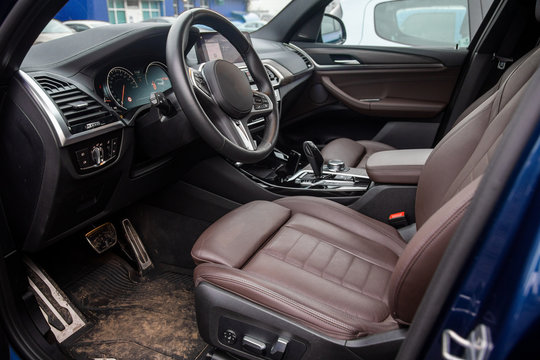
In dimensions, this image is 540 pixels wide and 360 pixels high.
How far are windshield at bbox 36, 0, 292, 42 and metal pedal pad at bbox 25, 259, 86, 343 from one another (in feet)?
2.54

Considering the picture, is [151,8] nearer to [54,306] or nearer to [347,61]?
[347,61]

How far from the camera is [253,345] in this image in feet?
3.18

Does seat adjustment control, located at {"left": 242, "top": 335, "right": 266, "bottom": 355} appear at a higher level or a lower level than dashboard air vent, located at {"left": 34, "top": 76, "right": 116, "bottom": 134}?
lower

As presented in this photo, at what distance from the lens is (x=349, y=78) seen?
2.62 meters

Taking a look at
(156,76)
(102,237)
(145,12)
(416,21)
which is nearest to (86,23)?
(156,76)

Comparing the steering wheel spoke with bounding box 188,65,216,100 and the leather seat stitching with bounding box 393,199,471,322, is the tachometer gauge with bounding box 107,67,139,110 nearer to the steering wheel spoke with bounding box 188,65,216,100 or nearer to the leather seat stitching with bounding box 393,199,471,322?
the steering wheel spoke with bounding box 188,65,216,100

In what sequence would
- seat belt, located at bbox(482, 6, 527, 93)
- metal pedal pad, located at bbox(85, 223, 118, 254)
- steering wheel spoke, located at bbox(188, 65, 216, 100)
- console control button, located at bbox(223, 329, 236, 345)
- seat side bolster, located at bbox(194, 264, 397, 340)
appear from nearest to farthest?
seat side bolster, located at bbox(194, 264, 397, 340) < console control button, located at bbox(223, 329, 236, 345) < steering wheel spoke, located at bbox(188, 65, 216, 100) < metal pedal pad, located at bbox(85, 223, 118, 254) < seat belt, located at bbox(482, 6, 527, 93)

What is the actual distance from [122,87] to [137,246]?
2.40 feet

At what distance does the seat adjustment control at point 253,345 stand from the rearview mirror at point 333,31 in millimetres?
2227

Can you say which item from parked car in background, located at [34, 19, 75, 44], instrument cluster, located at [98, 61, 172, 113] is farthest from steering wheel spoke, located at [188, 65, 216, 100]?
parked car in background, located at [34, 19, 75, 44]

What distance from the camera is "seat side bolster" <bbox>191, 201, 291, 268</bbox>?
3.63ft

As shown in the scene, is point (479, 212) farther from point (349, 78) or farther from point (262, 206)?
point (349, 78)

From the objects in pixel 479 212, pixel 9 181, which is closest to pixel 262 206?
pixel 9 181

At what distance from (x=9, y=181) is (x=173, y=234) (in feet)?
2.67
